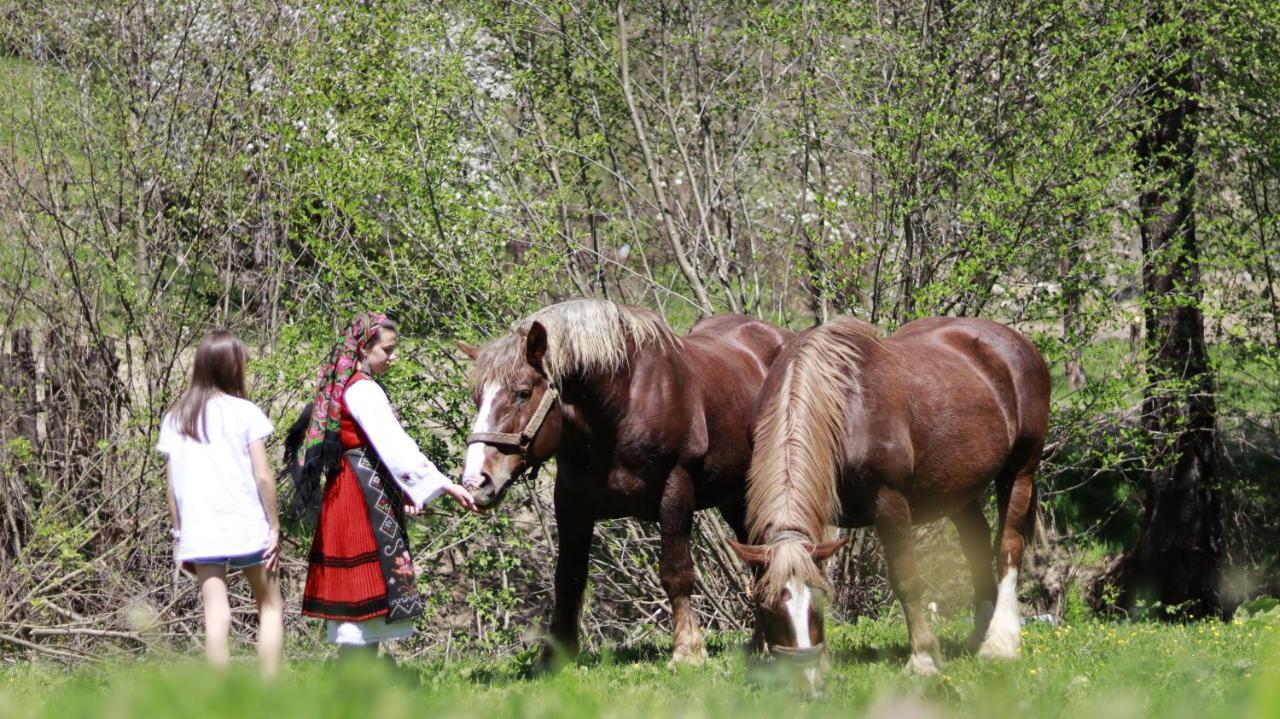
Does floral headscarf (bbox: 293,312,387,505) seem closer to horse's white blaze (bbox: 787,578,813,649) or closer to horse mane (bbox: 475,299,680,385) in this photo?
horse mane (bbox: 475,299,680,385)

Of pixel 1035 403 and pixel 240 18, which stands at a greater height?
pixel 240 18

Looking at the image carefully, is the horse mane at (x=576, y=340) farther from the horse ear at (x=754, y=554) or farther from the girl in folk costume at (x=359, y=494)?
the horse ear at (x=754, y=554)

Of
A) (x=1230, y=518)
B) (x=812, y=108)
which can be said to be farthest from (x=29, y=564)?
(x=1230, y=518)

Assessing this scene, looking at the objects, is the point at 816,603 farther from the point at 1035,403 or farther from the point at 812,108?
the point at 812,108

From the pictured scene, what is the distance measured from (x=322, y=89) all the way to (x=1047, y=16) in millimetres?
5354

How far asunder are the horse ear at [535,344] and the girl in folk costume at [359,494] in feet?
2.23

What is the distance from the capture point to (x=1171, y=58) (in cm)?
933

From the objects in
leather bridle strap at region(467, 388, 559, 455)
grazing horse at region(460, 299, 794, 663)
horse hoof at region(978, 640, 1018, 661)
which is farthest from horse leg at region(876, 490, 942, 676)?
leather bridle strap at region(467, 388, 559, 455)

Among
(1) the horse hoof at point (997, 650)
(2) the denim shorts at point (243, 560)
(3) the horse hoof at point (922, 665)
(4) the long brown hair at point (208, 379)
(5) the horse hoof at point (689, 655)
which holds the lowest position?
(1) the horse hoof at point (997, 650)

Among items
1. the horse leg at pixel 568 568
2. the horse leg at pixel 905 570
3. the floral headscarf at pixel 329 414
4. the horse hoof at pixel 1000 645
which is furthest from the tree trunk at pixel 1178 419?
the floral headscarf at pixel 329 414

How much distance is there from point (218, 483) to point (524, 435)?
1296 mm

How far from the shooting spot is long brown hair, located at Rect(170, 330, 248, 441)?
193 inches

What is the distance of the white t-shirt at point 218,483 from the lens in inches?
192

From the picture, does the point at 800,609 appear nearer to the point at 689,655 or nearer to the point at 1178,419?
the point at 689,655
